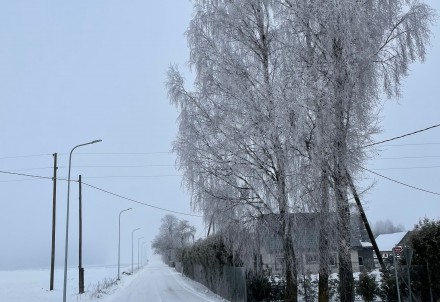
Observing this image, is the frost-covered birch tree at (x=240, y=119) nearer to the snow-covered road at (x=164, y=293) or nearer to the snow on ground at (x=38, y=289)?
the snow-covered road at (x=164, y=293)

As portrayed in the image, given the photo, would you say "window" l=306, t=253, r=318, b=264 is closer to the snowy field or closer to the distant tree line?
the distant tree line

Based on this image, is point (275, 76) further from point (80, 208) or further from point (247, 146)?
point (80, 208)

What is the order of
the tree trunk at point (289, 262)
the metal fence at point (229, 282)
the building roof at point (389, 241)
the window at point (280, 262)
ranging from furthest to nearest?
1. the building roof at point (389, 241)
2. the metal fence at point (229, 282)
3. the window at point (280, 262)
4. the tree trunk at point (289, 262)

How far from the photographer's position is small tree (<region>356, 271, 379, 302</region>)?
1762cm

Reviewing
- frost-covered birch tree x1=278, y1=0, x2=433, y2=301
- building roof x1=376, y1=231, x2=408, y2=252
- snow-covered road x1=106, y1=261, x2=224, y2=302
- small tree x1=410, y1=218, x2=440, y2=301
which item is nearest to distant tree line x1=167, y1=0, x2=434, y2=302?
frost-covered birch tree x1=278, y1=0, x2=433, y2=301

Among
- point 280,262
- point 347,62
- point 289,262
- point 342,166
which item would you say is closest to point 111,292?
point 280,262

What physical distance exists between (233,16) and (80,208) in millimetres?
28237

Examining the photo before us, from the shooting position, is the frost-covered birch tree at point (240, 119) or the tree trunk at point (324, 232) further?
the frost-covered birch tree at point (240, 119)

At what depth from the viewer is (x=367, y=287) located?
17.7 metres

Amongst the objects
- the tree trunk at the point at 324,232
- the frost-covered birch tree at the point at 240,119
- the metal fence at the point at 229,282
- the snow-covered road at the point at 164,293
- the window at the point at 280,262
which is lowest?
the snow-covered road at the point at 164,293

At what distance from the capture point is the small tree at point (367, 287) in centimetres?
1762

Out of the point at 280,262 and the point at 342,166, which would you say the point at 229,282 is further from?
the point at 342,166

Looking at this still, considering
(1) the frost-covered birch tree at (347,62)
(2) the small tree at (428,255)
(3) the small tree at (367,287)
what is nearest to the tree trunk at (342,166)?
(1) the frost-covered birch tree at (347,62)

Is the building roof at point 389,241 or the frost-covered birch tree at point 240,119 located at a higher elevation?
the frost-covered birch tree at point 240,119
